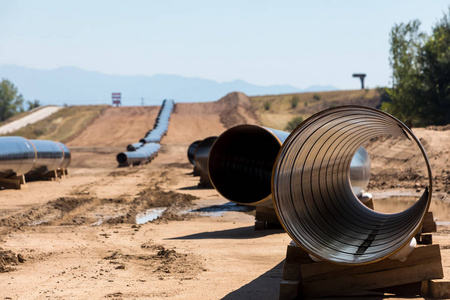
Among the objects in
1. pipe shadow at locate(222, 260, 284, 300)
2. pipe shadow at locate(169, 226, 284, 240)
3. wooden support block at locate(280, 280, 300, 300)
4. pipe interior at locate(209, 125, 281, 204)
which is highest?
pipe interior at locate(209, 125, 281, 204)

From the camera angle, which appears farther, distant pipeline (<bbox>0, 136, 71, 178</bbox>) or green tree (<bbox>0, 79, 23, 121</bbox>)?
green tree (<bbox>0, 79, 23, 121</bbox>)

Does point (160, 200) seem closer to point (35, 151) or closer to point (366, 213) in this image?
point (35, 151)

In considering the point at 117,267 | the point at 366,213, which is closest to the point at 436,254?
the point at 366,213

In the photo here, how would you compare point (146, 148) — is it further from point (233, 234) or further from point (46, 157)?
point (233, 234)

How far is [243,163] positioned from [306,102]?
74.5 metres

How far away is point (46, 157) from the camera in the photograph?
2527 centimetres

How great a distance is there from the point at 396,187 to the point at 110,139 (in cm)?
4222

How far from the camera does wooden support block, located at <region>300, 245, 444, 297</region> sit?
6.12m

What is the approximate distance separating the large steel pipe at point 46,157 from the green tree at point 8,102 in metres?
77.0

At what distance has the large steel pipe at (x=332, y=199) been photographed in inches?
237

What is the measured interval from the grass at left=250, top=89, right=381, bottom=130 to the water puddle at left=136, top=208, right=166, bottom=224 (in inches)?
2173

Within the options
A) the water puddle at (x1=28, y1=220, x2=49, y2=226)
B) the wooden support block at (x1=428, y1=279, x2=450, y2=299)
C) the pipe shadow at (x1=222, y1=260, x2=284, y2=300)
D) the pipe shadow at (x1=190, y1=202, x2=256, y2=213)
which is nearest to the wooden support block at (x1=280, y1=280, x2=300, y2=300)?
the pipe shadow at (x1=222, y1=260, x2=284, y2=300)

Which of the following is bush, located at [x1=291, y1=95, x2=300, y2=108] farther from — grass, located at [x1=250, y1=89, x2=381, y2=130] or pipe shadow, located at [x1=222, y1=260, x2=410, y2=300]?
pipe shadow, located at [x1=222, y1=260, x2=410, y2=300]

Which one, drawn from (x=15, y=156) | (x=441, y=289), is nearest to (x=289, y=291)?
(x=441, y=289)
